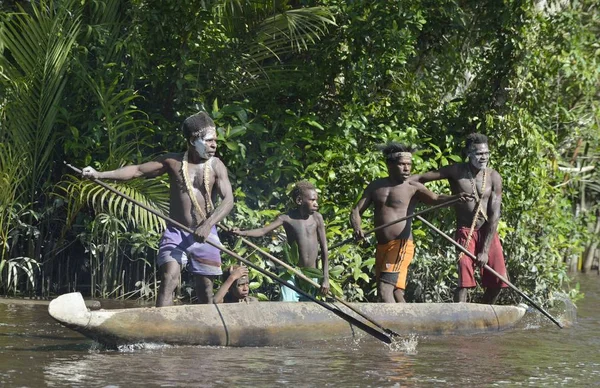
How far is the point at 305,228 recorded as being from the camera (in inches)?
375

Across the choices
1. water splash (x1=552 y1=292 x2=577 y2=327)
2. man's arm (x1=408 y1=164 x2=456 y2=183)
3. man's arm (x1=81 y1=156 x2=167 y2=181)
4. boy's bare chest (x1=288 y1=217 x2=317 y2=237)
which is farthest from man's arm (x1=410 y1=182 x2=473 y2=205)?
man's arm (x1=81 y1=156 x2=167 y2=181)

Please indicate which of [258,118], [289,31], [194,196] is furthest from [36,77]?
[194,196]

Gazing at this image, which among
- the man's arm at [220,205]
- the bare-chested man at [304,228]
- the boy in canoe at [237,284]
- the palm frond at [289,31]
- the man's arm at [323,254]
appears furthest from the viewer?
the palm frond at [289,31]

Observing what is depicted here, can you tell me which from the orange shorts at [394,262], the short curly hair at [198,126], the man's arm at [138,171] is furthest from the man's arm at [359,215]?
the man's arm at [138,171]

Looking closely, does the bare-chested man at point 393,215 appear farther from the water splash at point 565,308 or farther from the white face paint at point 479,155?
the water splash at point 565,308

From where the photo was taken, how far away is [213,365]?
749 centimetres

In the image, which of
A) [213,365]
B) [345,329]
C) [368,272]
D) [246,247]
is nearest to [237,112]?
[246,247]

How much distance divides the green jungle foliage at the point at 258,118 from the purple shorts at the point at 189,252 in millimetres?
1826

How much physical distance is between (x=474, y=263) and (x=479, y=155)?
974 mm

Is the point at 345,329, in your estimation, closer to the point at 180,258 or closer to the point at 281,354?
the point at 281,354

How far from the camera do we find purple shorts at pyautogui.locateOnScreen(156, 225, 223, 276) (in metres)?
8.34

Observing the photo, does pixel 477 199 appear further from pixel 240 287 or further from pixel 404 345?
pixel 240 287

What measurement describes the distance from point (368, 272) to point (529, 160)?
6.68 ft

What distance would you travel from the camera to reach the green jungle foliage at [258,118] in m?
10.9
